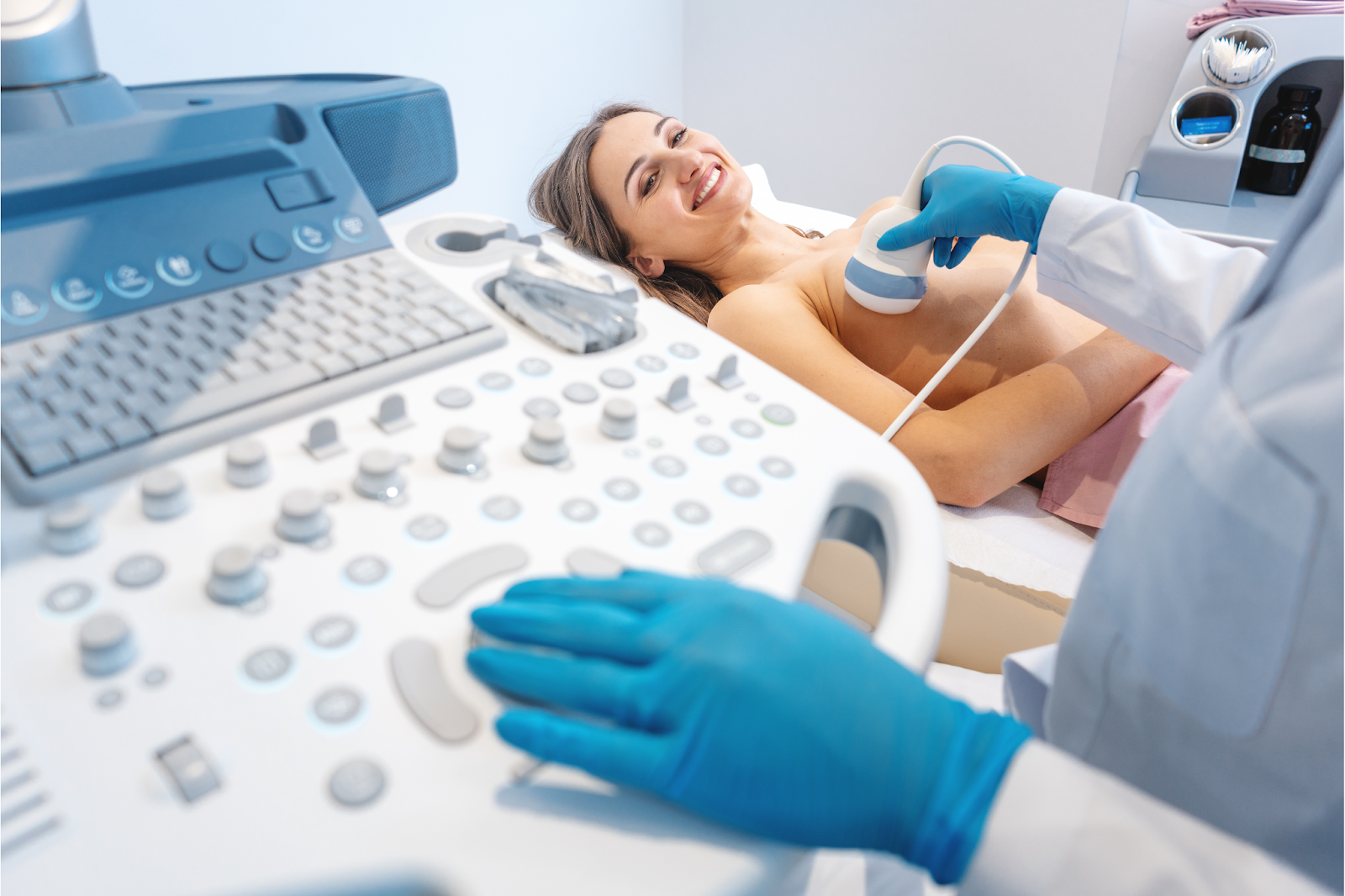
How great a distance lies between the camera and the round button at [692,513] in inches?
17.1

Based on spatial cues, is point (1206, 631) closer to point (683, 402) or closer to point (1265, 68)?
point (683, 402)

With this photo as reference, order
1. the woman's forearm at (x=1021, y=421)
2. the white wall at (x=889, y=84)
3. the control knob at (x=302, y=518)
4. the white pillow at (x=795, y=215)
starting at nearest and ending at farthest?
the control knob at (x=302, y=518)
the woman's forearm at (x=1021, y=421)
the white pillow at (x=795, y=215)
the white wall at (x=889, y=84)

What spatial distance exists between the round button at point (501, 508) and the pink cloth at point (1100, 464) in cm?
86

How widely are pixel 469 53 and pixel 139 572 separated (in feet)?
5.94

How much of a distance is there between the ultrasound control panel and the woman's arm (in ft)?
1.76

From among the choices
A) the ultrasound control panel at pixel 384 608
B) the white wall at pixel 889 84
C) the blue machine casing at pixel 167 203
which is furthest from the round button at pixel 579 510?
the white wall at pixel 889 84

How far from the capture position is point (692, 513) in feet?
1.43

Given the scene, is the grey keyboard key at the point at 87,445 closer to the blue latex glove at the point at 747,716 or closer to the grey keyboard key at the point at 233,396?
the grey keyboard key at the point at 233,396

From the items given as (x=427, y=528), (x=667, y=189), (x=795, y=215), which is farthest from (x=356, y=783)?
(x=795, y=215)

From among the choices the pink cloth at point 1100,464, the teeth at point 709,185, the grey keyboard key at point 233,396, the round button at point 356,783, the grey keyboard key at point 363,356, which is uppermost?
the grey keyboard key at point 363,356

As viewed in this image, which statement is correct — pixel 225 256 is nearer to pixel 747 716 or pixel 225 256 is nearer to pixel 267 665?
pixel 267 665

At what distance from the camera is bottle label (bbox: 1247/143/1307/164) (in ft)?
5.12

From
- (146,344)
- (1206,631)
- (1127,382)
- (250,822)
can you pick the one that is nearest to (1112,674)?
(1206,631)

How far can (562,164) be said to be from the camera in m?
1.62
